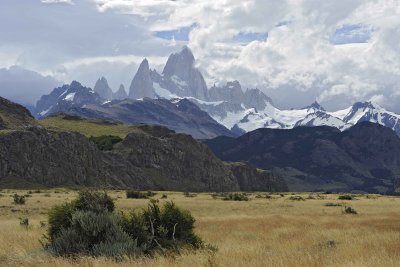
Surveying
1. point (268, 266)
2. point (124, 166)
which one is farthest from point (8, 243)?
point (124, 166)

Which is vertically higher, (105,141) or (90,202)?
(105,141)

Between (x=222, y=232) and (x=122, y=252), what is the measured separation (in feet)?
35.2

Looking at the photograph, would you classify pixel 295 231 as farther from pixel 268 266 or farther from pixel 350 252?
pixel 268 266

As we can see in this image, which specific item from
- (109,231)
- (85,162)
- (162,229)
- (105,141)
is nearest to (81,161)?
(85,162)

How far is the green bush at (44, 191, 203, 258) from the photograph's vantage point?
1364 centimetres

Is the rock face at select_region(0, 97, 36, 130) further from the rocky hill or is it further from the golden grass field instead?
the golden grass field

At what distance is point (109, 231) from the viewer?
14141 millimetres

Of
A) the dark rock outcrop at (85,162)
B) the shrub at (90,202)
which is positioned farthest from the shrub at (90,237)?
the dark rock outcrop at (85,162)

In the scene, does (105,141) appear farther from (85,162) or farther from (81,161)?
(81,161)

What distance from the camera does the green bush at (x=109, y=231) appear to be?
13641 millimetres

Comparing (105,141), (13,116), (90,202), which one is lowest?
(90,202)

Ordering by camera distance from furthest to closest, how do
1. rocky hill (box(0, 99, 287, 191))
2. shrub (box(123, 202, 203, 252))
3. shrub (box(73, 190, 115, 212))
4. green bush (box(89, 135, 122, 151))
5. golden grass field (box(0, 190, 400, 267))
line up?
green bush (box(89, 135, 122, 151)) < rocky hill (box(0, 99, 287, 191)) < shrub (box(73, 190, 115, 212)) < shrub (box(123, 202, 203, 252)) < golden grass field (box(0, 190, 400, 267))

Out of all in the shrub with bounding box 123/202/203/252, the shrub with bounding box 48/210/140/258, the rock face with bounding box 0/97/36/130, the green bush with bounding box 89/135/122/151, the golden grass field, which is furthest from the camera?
the green bush with bounding box 89/135/122/151

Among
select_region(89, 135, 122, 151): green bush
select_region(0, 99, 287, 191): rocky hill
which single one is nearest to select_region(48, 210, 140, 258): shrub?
select_region(0, 99, 287, 191): rocky hill
